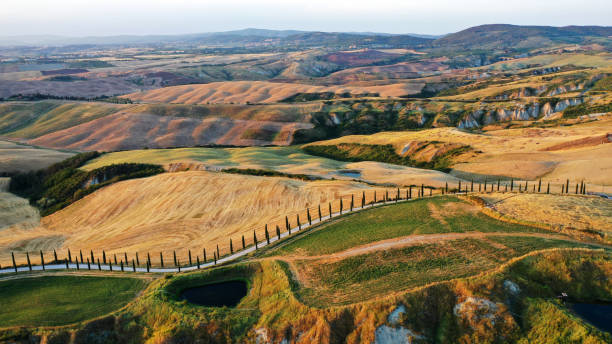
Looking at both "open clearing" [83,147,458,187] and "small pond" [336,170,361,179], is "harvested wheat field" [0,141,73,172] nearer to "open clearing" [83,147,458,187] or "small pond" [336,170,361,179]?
"open clearing" [83,147,458,187]

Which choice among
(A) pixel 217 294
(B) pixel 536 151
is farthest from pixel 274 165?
(B) pixel 536 151

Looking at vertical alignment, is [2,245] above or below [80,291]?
below

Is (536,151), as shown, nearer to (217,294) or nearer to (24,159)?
(217,294)

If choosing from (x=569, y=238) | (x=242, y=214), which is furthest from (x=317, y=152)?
(x=569, y=238)

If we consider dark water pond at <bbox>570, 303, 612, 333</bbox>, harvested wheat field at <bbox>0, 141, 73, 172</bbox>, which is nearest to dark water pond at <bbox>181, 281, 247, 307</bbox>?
dark water pond at <bbox>570, 303, 612, 333</bbox>

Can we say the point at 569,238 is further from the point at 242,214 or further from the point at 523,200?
the point at 242,214

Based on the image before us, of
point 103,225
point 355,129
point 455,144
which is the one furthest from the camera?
point 355,129
